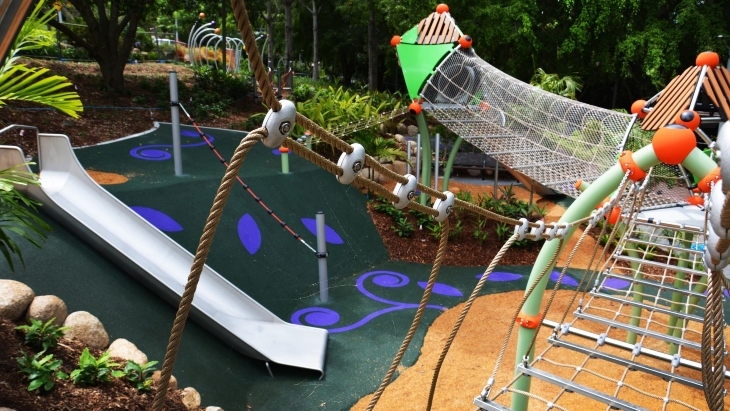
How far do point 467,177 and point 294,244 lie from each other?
624 cm

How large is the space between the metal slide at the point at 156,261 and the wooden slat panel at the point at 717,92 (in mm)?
3759

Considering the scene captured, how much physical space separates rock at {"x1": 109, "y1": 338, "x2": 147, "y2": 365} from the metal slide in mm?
756

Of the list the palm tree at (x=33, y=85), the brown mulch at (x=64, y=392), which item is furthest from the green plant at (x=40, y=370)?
the palm tree at (x=33, y=85)

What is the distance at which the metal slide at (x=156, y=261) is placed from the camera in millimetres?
4141

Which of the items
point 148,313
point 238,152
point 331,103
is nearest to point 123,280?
point 148,313

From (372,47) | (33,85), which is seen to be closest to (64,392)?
(33,85)

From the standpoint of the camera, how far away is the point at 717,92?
13.6ft

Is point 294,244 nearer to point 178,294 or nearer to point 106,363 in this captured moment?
point 178,294

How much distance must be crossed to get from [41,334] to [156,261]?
1.38m

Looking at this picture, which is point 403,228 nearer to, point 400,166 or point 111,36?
point 400,166

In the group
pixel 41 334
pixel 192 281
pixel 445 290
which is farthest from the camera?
pixel 445 290

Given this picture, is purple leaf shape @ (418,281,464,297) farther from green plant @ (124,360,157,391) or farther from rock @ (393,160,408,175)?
rock @ (393,160,408,175)

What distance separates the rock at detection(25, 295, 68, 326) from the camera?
3.12 m

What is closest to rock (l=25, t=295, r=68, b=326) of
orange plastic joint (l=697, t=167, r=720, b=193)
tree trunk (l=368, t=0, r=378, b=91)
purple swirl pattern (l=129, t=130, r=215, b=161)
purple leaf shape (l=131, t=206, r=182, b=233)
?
purple leaf shape (l=131, t=206, r=182, b=233)
